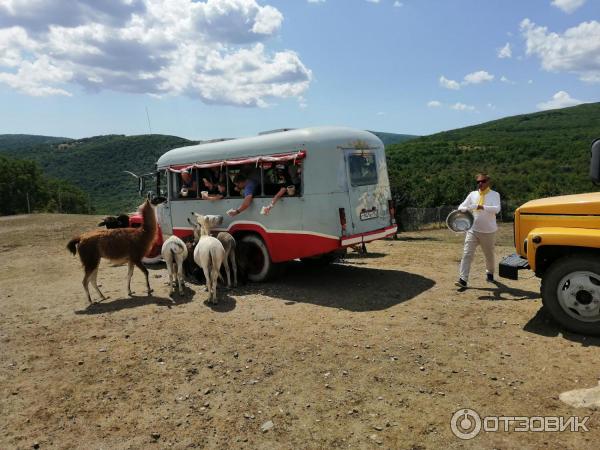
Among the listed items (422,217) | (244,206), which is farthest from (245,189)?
(422,217)

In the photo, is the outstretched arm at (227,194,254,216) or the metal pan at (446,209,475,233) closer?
the metal pan at (446,209,475,233)

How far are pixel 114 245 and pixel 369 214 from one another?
457 centimetres

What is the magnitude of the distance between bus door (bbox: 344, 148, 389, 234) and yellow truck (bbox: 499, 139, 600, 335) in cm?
278

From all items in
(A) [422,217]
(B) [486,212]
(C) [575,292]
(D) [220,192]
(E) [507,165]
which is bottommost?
(A) [422,217]

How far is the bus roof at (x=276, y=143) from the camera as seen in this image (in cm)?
739

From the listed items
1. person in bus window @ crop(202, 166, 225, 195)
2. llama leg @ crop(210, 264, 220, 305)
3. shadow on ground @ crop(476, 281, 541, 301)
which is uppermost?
person in bus window @ crop(202, 166, 225, 195)

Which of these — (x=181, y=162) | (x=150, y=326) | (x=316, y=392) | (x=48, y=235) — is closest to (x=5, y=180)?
(x=48, y=235)

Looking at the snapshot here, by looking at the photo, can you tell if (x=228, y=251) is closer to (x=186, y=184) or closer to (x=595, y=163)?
(x=186, y=184)

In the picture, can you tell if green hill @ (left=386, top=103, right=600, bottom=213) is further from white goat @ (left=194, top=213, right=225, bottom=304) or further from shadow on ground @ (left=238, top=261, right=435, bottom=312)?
white goat @ (left=194, top=213, right=225, bottom=304)

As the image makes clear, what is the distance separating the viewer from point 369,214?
7.83 metres

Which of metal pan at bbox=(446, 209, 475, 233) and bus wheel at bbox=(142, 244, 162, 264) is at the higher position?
metal pan at bbox=(446, 209, 475, 233)

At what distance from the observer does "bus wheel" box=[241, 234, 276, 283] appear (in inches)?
325

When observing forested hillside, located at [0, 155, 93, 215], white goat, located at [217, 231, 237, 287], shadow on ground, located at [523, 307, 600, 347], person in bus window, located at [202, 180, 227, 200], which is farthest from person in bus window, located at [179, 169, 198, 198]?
forested hillside, located at [0, 155, 93, 215]

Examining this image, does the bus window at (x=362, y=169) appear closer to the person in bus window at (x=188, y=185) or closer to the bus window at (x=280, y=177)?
the bus window at (x=280, y=177)
